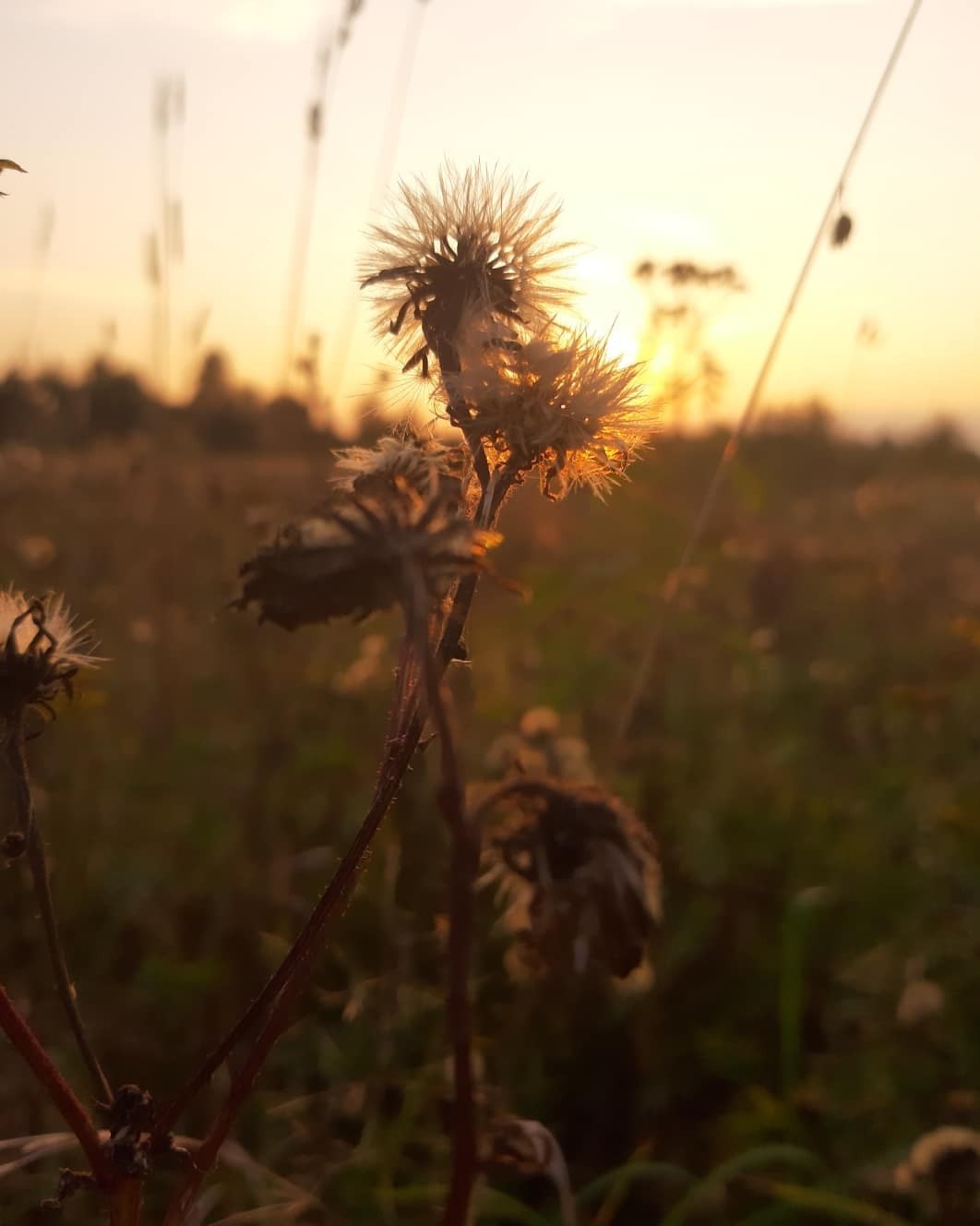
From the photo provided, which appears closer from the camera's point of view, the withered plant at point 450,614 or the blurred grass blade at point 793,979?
the withered plant at point 450,614

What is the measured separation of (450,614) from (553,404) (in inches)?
9.9

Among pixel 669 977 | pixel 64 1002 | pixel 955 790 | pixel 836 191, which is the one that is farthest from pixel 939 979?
pixel 64 1002

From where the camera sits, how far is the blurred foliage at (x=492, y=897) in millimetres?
2199

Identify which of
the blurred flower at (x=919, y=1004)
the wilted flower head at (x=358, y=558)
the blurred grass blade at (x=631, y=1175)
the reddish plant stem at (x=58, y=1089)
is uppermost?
the wilted flower head at (x=358, y=558)

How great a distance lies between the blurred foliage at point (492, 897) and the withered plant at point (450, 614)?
0.21m

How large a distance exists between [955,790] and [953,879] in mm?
560

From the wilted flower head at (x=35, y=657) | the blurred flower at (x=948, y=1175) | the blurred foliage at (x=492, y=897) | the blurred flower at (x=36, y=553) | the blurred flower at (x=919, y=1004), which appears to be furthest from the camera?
the blurred flower at (x=36, y=553)

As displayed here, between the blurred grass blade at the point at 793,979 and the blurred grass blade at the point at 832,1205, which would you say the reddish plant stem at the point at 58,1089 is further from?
the blurred grass blade at the point at 793,979

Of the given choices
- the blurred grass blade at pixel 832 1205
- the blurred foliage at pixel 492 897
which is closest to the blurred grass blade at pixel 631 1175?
the blurred foliage at pixel 492 897

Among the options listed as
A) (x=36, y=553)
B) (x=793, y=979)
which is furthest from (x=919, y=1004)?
(x=36, y=553)

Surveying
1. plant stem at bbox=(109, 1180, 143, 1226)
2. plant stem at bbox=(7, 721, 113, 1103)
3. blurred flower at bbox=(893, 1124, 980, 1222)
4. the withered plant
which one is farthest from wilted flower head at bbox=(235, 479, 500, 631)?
blurred flower at bbox=(893, 1124, 980, 1222)

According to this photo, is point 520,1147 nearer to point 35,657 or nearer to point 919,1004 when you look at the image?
point 35,657

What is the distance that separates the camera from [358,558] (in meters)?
0.91

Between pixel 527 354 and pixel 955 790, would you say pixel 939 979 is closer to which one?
pixel 955 790
